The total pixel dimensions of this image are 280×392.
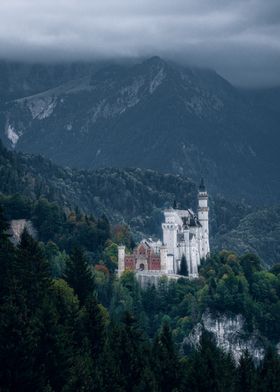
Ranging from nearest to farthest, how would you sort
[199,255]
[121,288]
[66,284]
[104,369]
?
[104,369]
[66,284]
[121,288]
[199,255]

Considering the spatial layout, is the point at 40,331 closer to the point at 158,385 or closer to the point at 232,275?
the point at 158,385

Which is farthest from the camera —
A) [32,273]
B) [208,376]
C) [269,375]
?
[269,375]

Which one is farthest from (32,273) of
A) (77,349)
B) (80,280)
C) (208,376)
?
(80,280)

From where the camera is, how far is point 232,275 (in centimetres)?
18588

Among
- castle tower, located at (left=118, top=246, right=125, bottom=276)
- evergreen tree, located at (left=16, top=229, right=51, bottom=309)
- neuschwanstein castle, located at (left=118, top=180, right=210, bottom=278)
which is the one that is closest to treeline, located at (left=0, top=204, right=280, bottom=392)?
evergreen tree, located at (left=16, top=229, right=51, bottom=309)

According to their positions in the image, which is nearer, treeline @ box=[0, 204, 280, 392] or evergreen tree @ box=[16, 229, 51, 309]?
treeline @ box=[0, 204, 280, 392]

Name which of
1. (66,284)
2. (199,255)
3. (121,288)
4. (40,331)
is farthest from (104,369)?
(199,255)

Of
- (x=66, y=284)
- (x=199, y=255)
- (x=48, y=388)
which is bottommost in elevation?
(x=48, y=388)

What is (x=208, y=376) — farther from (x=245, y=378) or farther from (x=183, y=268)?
(x=183, y=268)

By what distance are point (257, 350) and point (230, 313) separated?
19.6 ft

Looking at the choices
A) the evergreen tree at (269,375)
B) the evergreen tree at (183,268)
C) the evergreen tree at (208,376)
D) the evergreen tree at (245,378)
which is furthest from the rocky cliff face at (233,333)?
the evergreen tree at (208,376)

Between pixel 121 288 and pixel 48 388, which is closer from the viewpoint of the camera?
pixel 48 388

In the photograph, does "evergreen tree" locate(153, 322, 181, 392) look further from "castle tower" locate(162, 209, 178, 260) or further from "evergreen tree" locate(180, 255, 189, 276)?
"evergreen tree" locate(180, 255, 189, 276)

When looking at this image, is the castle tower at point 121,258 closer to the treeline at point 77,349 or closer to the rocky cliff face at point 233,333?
the rocky cliff face at point 233,333
